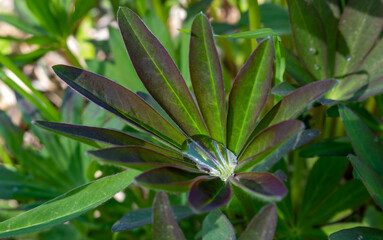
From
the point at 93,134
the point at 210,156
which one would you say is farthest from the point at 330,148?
the point at 93,134

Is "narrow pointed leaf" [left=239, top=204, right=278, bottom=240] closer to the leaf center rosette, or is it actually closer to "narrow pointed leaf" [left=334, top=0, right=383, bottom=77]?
the leaf center rosette

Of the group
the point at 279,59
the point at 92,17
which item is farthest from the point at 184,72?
the point at 92,17

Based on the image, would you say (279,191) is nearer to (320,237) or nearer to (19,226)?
(19,226)

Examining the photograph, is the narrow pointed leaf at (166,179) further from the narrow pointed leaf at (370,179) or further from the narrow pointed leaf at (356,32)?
the narrow pointed leaf at (356,32)

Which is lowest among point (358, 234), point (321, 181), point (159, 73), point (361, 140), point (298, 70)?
point (321, 181)

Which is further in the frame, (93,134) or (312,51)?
(312,51)

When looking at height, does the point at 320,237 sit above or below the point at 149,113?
below

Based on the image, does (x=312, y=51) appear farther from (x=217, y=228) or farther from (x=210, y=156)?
(x=217, y=228)
